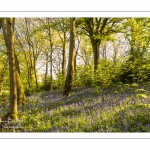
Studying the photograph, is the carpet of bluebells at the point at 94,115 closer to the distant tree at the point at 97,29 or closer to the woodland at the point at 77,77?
the woodland at the point at 77,77

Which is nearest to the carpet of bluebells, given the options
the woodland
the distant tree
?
the woodland

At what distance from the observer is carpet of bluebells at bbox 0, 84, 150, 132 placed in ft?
15.1

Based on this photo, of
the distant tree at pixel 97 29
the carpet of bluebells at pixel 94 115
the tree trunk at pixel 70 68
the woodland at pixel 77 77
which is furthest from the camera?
the distant tree at pixel 97 29

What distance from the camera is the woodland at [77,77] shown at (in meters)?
5.13

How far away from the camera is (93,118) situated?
199 inches

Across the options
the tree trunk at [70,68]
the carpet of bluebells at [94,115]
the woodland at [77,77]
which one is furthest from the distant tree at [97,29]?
the carpet of bluebells at [94,115]

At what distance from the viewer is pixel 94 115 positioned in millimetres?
5258

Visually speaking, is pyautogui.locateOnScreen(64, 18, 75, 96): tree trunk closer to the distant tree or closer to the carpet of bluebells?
the carpet of bluebells

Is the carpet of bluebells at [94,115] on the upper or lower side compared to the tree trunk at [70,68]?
lower

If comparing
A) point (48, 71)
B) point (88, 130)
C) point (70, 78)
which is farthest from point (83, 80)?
point (88, 130)

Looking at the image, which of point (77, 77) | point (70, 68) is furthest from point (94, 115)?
point (77, 77)
